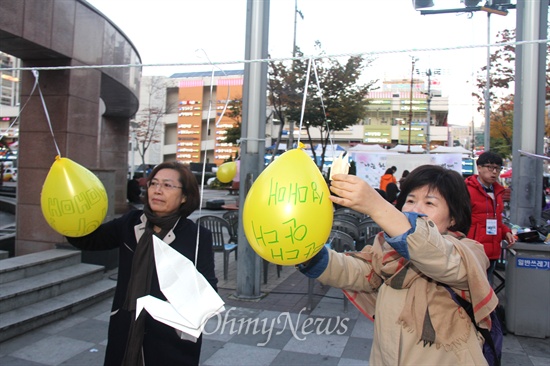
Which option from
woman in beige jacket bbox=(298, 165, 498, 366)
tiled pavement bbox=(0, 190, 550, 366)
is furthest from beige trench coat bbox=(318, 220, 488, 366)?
tiled pavement bbox=(0, 190, 550, 366)

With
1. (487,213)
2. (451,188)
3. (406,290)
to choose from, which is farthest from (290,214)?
(487,213)

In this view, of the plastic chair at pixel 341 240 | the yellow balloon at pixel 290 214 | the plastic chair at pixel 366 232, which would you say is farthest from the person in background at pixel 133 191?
the yellow balloon at pixel 290 214

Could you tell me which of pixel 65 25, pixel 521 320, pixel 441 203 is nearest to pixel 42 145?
pixel 65 25

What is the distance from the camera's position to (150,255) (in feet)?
7.45

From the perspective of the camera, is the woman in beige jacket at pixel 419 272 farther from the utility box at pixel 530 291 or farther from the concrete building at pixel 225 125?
the concrete building at pixel 225 125

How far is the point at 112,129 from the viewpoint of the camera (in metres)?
12.5

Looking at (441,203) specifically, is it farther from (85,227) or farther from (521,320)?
(521,320)

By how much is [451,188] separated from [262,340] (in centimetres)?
321

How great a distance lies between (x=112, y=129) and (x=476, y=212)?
431 inches

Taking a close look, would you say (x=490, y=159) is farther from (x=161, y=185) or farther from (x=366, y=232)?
(x=161, y=185)

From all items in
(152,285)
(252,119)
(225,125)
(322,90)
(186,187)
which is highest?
(225,125)

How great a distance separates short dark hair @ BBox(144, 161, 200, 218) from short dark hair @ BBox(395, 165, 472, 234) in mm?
1368

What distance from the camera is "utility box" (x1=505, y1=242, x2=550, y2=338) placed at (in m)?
4.32

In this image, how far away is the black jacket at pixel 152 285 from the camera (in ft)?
7.29
